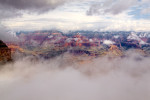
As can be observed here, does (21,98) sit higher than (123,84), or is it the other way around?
(21,98)

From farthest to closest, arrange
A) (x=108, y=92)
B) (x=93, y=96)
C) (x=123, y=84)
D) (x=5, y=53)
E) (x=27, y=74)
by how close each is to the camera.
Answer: (x=123, y=84), (x=27, y=74), (x=108, y=92), (x=93, y=96), (x=5, y=53)

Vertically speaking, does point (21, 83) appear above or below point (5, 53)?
below

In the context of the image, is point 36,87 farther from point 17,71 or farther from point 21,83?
point 17,71

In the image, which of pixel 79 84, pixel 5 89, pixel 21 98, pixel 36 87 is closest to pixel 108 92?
pixel 79 84

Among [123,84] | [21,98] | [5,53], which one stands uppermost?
[5,53]

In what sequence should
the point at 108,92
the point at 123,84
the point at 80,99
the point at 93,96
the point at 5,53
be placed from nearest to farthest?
1. the point at 5,53
2. the point at 80,99
3. the point at 93,96
4. the point at 108,92
5. the point at 123,84

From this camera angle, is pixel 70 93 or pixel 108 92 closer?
pixel 70 93

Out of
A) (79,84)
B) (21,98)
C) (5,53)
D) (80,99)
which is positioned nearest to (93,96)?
(80,99)

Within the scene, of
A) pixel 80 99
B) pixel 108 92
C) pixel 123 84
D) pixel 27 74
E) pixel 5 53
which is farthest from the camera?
pixel 123 84

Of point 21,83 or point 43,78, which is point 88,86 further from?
point 21,83
